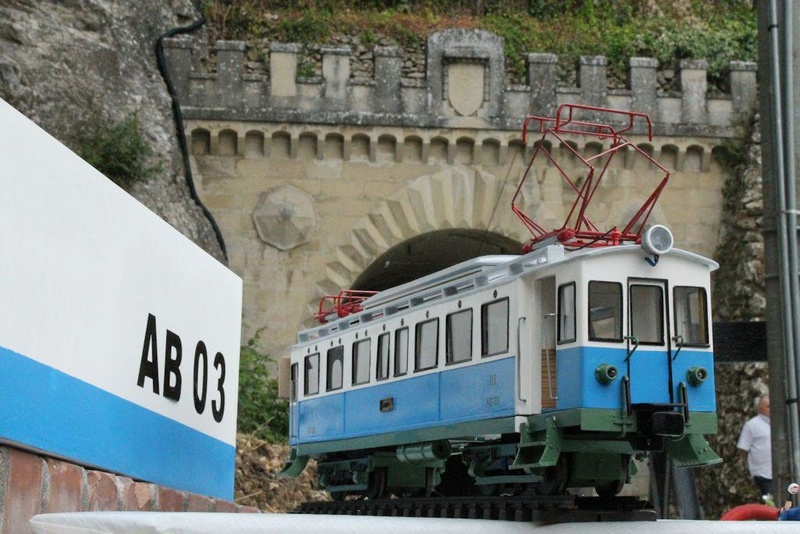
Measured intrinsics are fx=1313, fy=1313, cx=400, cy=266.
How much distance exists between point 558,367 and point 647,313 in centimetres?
73

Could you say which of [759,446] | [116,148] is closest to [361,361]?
[759,446]

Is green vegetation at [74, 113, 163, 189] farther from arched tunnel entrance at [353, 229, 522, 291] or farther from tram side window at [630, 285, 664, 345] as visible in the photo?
tram side window at [630, 285, 664, 345]

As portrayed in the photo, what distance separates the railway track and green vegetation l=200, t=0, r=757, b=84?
15.7 m

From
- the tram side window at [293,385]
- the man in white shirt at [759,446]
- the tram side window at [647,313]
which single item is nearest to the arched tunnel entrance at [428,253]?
the man in white shirt at [759,446]

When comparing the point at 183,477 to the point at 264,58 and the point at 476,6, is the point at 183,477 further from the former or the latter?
the point at 476,6

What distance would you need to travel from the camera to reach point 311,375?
12.6m

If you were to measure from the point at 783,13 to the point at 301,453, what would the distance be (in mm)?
5976

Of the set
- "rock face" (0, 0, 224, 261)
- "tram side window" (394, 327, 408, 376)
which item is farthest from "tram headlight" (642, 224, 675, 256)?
"rock face" (0, 0, 224, 261)

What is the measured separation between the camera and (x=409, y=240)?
77.7 feet

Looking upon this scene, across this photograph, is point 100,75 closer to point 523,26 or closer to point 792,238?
point 523,26

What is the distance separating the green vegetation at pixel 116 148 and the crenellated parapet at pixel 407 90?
A: 8.02 ft

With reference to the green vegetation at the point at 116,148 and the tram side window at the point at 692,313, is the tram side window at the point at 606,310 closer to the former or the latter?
the tram side window at the point at 692,313

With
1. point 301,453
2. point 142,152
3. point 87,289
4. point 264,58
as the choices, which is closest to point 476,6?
point 264,58

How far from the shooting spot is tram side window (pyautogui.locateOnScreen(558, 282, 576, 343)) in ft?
28.2
